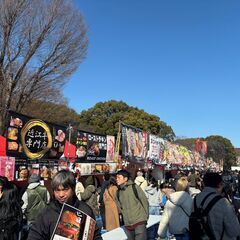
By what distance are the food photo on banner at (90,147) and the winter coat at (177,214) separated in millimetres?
8523

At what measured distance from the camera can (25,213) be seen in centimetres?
709

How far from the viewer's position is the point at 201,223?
4.22m

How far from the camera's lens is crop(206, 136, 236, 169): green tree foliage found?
76.4 m

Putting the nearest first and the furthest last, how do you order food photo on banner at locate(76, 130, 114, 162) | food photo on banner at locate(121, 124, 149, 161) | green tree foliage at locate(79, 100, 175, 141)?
food photo on banner at locate(76, 130, 114, 162) → food photo on banner at locate(121, 124, 149, 161) → green tree foliage at locate(79, 100, 175, 141)

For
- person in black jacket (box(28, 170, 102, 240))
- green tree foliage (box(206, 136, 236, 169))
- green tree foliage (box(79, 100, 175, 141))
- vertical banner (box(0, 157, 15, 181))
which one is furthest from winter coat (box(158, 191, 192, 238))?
green tree foliage (box(206, 136, 236, 169))

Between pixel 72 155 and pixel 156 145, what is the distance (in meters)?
10.1

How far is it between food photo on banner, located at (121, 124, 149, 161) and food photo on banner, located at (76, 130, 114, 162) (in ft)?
2.80

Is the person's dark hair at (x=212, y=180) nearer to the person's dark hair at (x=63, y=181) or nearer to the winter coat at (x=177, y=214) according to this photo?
the winter coat at (x=177, y=214)

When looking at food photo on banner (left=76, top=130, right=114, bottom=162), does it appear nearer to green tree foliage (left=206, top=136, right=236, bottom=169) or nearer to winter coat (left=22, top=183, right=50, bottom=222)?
winter coat (left=22, top=183, right=50, bottom=222)

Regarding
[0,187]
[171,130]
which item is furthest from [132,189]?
[171,130]

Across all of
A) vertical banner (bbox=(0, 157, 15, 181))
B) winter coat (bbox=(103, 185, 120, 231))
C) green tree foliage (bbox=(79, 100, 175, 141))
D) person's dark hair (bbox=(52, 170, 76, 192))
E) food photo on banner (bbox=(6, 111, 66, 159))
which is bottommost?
winter coat (bbox=(103, 185, 120, 231))

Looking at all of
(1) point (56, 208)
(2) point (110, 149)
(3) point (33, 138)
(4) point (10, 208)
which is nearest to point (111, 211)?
(3) point (33, 138)

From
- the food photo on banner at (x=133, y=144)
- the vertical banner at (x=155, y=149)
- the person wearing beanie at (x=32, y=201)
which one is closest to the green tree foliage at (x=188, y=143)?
the vertical banner at (x=155, y=149)

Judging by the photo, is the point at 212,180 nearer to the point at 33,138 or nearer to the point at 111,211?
the point at 111,211
